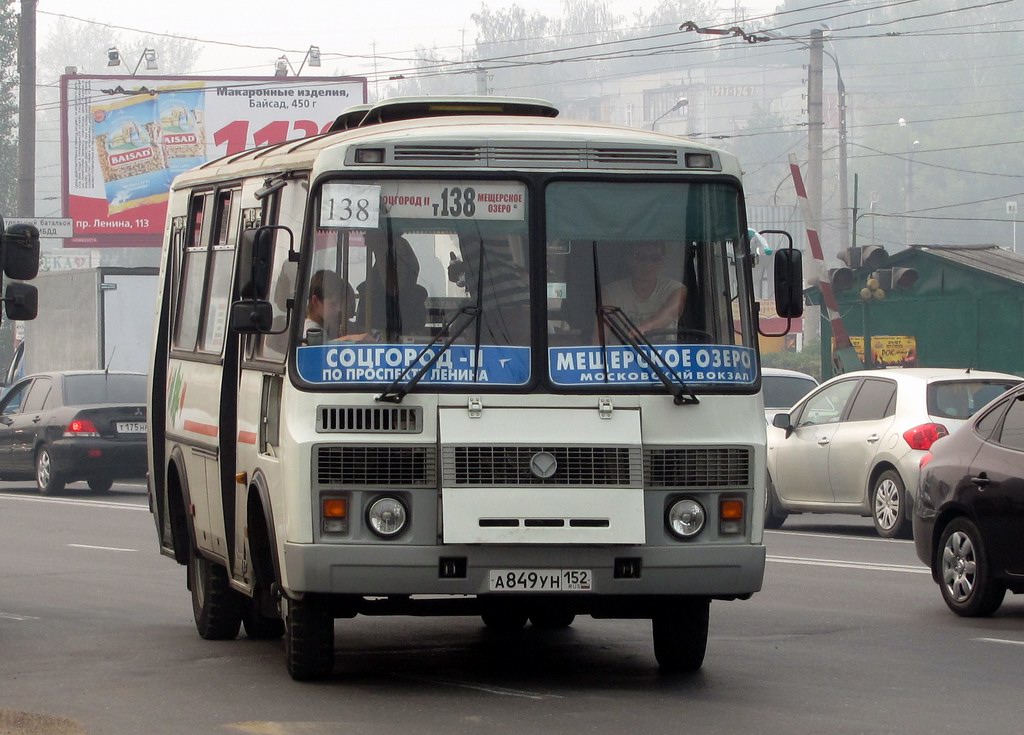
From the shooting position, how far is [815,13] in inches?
6683

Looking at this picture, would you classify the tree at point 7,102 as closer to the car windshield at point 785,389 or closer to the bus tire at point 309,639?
the car windshield at point 785,389

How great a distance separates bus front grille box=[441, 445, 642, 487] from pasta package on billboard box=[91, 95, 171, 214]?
143 feet

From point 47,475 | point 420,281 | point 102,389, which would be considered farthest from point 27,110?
point 420,281

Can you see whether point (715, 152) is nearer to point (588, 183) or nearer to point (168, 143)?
point (588, 183)

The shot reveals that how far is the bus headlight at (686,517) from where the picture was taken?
8805 millimetres

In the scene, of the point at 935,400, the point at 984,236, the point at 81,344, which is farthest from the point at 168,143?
the point at 984,236

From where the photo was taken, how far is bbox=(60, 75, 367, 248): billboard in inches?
2020

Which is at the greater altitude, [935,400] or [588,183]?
[588,183]

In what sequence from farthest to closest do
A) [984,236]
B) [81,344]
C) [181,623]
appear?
[984,236], [81,344], [181,623]

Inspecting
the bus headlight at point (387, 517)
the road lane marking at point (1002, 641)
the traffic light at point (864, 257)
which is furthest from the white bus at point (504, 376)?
the traffic light at point (864, 257)

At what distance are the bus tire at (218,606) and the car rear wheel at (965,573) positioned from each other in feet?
14.2

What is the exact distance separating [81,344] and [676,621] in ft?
92.7

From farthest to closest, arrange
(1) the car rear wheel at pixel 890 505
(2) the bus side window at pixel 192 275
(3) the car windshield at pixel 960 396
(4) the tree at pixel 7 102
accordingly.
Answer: (4) the tree at pixel 7 102
(1) the car rear wheel at pixel 890 505
(3) the car windshield at pixel 960 396
(2) the bus side window at pixel 192 275

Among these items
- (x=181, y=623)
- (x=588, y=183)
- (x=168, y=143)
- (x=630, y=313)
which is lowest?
(x=181, y=623)
